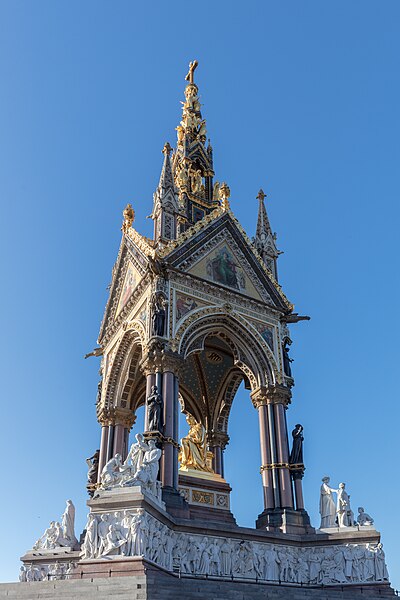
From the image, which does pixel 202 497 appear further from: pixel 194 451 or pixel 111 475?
pixel 111 475

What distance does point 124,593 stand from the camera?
11.4 m

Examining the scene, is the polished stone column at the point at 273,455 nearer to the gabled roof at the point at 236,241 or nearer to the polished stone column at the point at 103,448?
the gabled roof at the point at 236,241

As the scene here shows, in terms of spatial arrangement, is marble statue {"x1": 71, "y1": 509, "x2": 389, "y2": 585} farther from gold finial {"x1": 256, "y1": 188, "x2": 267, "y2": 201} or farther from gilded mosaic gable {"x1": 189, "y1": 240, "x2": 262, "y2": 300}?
gold finial {"x1": 256, "y1": 188, "x2": 267, "y2": 201}

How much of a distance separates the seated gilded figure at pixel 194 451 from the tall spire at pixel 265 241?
22.3ft

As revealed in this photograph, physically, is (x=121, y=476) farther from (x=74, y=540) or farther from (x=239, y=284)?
(x=239, y=284)

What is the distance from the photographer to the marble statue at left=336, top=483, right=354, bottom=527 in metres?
18.6

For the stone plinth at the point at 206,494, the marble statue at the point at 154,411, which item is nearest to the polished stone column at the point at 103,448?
the stone plinth at the point at 206,494

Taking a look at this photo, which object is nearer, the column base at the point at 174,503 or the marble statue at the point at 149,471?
the marble statue at the point at 149,471

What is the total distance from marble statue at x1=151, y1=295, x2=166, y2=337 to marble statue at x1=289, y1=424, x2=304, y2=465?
548 cm

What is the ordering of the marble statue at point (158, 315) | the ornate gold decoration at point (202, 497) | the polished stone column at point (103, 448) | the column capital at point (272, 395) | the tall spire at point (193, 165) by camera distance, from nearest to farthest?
the marble statue at point (158, 315) < the ornate gold decoration at point (202, 497) < the column capital at point (272, 395) < the polished stone column at point (103, 448) < the tall spire at point (193, 165)

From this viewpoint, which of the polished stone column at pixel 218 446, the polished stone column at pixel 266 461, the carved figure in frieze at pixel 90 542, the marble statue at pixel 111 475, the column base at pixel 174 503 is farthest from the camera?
the polished stone column at pixel 218 446

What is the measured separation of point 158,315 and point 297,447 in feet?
20.2

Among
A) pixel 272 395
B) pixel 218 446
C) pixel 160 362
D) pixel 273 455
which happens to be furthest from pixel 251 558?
pixel 218 446

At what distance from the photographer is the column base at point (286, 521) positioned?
18.6 meters
